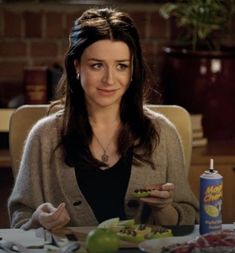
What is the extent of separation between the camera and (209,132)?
2.79m

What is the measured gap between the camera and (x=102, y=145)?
1920mm

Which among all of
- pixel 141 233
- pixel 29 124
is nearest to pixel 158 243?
pixel 141 233

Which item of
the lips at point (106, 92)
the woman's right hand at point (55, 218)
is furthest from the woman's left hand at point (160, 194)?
the lips at point (106, 92)

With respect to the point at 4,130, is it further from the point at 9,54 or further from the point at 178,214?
the point at 178,214

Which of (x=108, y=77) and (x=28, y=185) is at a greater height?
(x=108, y=77)

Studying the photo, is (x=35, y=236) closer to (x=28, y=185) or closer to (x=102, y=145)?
(x=28, y=185)

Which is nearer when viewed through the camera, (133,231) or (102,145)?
(133,231)

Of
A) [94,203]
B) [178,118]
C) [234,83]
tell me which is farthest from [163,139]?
[234,83]

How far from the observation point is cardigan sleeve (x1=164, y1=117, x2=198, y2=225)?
1.83m

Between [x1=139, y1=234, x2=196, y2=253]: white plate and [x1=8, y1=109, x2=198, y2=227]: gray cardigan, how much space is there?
11.8 inches

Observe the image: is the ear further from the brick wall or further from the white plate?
the brick wall

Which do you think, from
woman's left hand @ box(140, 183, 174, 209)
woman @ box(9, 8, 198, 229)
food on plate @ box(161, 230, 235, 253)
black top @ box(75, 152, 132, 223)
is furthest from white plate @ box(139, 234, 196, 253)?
black top @ box(75, 152, 132, 223)

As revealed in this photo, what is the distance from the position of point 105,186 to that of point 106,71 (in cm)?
32

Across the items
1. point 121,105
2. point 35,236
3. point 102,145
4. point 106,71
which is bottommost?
point 35,236
